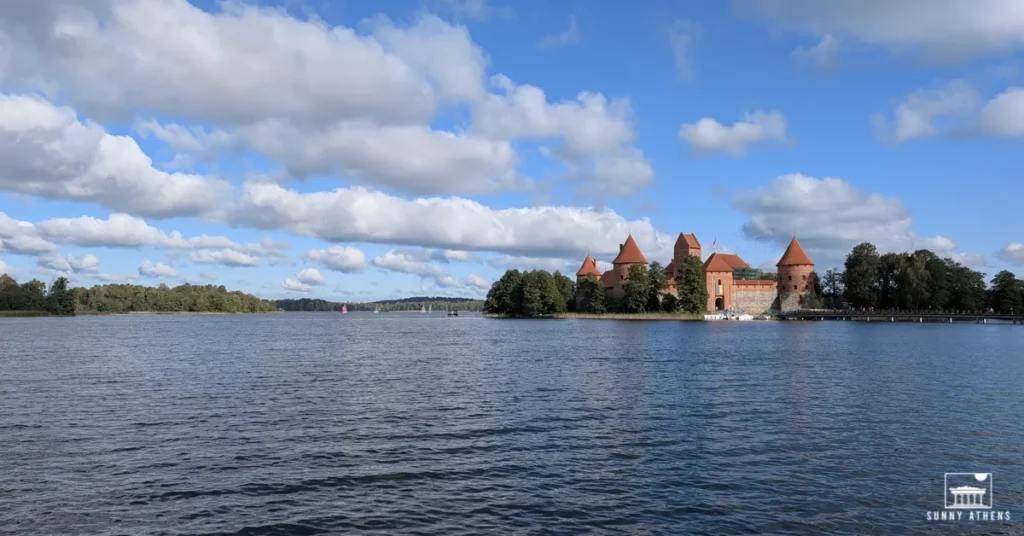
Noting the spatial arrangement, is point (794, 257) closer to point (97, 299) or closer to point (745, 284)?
point (745, 284)

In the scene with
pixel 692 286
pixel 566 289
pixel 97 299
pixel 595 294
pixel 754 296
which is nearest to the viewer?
pixel 692 286

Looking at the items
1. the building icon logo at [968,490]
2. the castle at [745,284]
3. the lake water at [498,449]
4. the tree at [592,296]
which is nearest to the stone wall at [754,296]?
the castle at [745,284]

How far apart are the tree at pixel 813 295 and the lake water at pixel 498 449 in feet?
361

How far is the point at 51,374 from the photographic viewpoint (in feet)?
111

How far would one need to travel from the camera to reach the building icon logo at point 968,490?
13781 mm

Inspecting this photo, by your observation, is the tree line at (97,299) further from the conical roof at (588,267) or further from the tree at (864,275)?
the tree at (864,275)

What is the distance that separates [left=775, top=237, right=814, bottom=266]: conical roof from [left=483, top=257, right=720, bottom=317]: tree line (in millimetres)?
21498

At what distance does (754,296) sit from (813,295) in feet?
38.8

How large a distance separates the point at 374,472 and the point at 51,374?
27370 millimetres

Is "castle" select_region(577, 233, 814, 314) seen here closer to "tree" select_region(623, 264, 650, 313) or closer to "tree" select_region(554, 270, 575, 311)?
"tree" select_region(554, 270, 575, 311)

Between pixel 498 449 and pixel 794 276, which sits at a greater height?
pixel 794 276

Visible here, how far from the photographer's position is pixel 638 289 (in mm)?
125688

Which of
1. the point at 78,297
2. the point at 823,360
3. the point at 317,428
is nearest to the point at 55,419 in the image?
the point at 317,428

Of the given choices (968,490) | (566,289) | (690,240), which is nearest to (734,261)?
(690,240)
